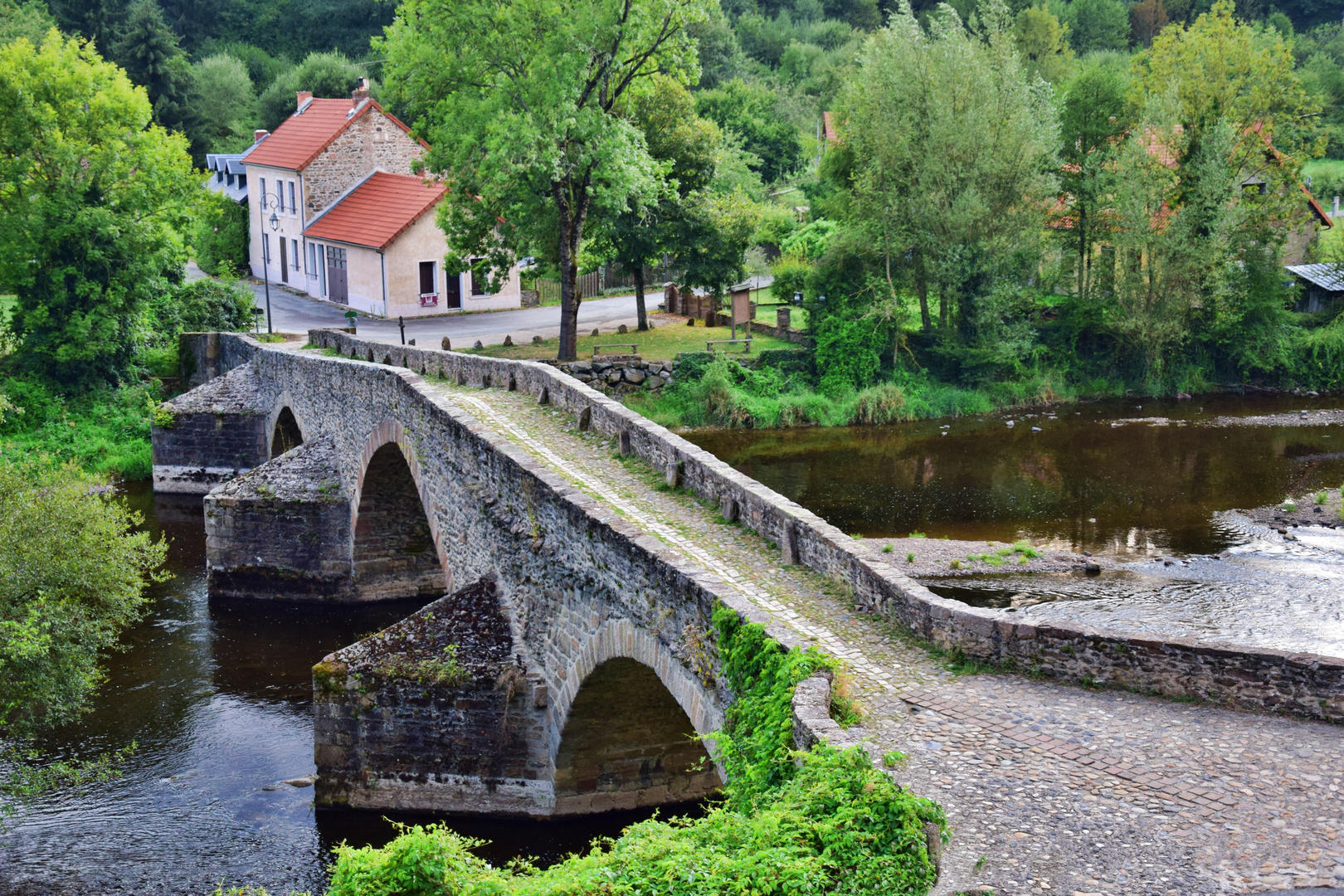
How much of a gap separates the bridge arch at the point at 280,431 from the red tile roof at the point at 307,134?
695 inches

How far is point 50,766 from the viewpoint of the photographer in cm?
1675

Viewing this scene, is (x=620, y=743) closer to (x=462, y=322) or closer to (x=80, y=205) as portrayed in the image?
(x=80, y=205)

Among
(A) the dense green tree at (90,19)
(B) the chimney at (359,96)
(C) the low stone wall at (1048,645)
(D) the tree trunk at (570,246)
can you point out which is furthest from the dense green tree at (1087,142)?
(A) the dense green tree at (90,19)

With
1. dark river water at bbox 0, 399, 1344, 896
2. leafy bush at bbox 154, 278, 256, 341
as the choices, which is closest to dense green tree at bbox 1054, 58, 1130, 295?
dark river water at bbox 0, 399, 1344, 896

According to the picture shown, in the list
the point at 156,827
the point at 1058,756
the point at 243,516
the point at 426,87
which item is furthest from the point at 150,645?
the point at 1058,756

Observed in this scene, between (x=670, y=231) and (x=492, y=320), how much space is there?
26.2 ft

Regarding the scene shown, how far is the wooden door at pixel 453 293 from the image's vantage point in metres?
42.2

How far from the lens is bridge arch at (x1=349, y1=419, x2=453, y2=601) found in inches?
892

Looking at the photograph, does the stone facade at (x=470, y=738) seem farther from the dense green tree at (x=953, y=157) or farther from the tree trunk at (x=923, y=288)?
the tree trunk at (x=923, y=288)

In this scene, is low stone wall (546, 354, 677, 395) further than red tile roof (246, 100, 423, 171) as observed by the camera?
No

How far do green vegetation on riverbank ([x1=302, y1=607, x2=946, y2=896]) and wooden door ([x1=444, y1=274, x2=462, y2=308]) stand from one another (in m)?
35.6

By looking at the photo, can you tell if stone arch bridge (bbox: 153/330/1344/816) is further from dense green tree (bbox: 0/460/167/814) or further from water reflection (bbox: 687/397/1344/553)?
water reflection (bbox: 687/397/1344/553)

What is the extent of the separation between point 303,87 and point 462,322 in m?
26.8

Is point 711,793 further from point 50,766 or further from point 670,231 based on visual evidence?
point 670,231
